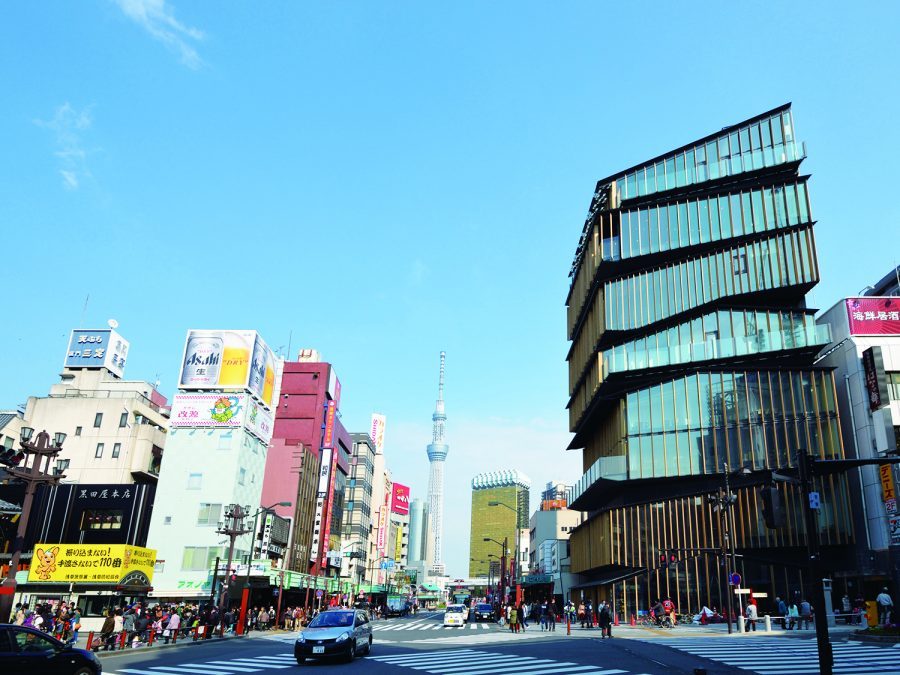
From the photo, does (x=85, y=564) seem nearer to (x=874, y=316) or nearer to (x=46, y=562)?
(x=46, y=562)

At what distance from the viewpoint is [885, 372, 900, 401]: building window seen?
1837 inches

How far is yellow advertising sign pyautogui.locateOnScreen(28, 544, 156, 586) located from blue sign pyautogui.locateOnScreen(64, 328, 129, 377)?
28797 mm

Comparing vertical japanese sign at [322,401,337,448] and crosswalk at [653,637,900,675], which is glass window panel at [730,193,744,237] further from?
vertical japanese sign at [322,401,337,448]

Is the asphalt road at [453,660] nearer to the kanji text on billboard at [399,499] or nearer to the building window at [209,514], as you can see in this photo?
the building window at [209,514]

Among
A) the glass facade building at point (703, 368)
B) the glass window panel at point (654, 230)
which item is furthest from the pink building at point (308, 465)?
the glass window panel at point (654, 230)

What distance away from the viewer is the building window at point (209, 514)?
56.5 metres

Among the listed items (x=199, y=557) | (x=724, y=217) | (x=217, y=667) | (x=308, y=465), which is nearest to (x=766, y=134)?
(x=724, y=217)

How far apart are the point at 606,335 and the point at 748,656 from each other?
39706mm

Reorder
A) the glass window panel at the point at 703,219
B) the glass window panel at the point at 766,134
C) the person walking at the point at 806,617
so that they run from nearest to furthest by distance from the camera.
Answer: the person walking at the point at 806,617 < the glass window panel at the point at 703,219 < the glass window panel at the point at 766,134

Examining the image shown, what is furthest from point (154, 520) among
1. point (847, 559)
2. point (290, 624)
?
point (847, 559)

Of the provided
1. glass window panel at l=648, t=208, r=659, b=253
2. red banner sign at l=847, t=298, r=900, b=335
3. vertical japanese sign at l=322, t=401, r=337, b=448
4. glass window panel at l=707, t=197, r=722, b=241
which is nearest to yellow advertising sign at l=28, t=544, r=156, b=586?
vertical japanese sign at l=322, t=401, r=337, b=448

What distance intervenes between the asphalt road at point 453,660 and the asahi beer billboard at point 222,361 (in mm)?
34760

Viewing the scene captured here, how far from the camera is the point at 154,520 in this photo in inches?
2229

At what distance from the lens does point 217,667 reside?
20.4 metres
